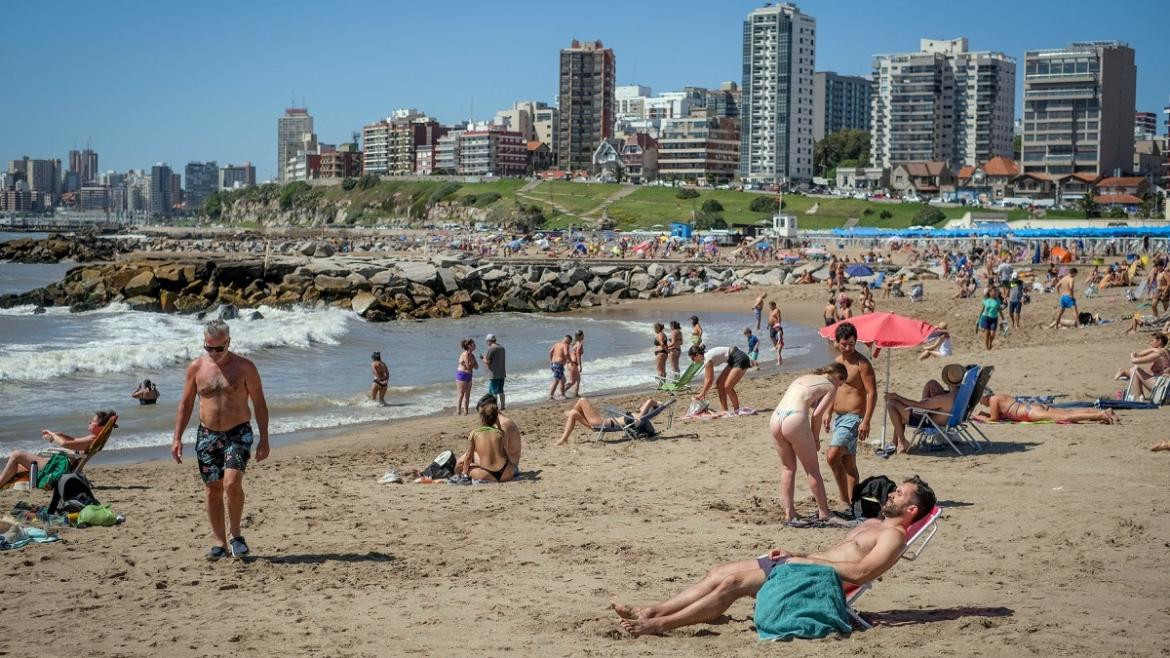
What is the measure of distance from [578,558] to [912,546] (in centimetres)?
226

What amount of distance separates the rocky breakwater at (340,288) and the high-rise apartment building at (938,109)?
11146cm

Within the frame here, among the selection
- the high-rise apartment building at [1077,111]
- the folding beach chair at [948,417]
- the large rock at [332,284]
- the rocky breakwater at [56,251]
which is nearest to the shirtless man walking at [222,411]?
the folding beach chair at [948,417]

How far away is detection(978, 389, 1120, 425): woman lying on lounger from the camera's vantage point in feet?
39.1

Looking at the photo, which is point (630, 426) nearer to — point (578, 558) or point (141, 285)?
point (578, 558)

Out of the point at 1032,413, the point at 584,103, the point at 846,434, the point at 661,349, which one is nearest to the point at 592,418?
the point at 1032,413

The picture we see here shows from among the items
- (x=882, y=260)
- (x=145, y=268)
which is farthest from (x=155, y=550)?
(x=882, y=260)

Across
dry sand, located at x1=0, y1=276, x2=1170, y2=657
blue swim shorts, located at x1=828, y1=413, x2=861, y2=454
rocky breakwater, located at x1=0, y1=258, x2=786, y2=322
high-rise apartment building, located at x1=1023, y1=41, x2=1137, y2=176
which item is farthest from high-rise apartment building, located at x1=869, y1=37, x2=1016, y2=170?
blue swim shorts, located at x1=828, y1=413, x2=861, y2=454

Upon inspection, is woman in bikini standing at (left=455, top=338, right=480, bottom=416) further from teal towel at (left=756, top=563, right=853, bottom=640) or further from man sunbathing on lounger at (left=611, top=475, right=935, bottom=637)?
teal towel at (left=756, top=563, right=853, bottom=640)

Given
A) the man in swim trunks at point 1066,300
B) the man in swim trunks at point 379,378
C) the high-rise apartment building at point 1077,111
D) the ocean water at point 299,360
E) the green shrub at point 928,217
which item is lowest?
the ocean water at point 299,360

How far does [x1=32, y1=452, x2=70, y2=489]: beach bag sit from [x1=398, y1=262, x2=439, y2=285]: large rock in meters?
Result: 32.7

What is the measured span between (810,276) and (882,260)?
724 centimetres

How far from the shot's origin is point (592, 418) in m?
13.4

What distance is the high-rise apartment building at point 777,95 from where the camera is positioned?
14775 cm

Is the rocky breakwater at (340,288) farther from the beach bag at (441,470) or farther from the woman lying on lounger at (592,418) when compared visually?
→ the beach bag at (441,470)
